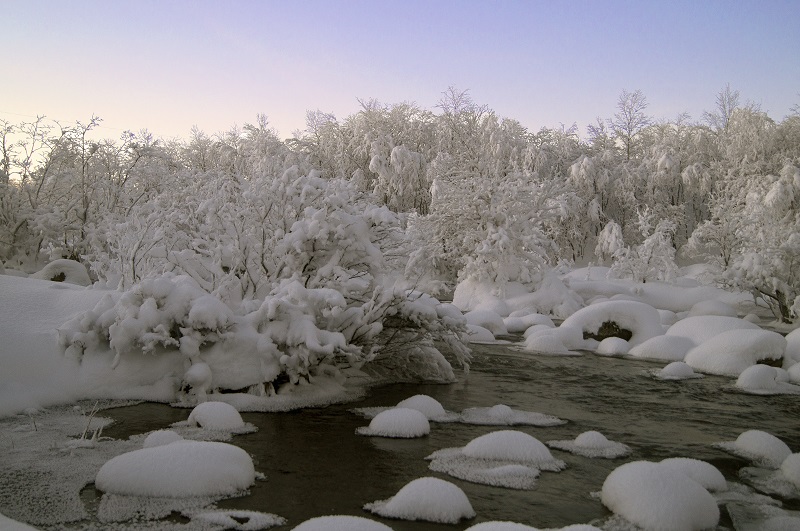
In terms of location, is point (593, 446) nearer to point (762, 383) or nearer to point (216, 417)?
point (216, 417)

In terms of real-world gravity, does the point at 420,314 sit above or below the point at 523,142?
below

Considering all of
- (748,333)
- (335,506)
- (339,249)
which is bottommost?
(335,506)

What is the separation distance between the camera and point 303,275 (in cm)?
1140

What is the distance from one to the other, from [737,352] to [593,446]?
6.61m

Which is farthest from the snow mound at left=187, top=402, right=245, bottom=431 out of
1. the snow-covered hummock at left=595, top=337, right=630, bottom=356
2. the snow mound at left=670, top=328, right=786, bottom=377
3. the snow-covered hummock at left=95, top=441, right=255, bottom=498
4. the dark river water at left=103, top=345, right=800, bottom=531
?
the snow-covered hummock at left=595, top=337, right=630, bottom=356

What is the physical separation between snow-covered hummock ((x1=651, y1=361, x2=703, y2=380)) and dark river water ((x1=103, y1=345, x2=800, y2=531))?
252mm

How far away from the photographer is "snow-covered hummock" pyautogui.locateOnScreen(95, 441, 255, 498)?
557 cm

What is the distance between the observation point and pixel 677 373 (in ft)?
39.1

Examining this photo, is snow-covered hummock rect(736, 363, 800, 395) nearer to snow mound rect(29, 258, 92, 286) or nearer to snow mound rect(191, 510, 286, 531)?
snow mound rect(191, 510, 286, 531)

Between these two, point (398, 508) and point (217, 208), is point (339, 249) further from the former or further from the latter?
point (398, 508)

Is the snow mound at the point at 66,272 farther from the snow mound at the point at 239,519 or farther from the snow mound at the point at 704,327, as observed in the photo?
the snow mound at the point at 239,519

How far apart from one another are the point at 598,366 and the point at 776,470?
6310 mm

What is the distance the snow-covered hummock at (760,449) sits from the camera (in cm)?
702

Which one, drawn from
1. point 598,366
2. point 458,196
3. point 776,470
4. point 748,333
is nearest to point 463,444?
point 776,470
